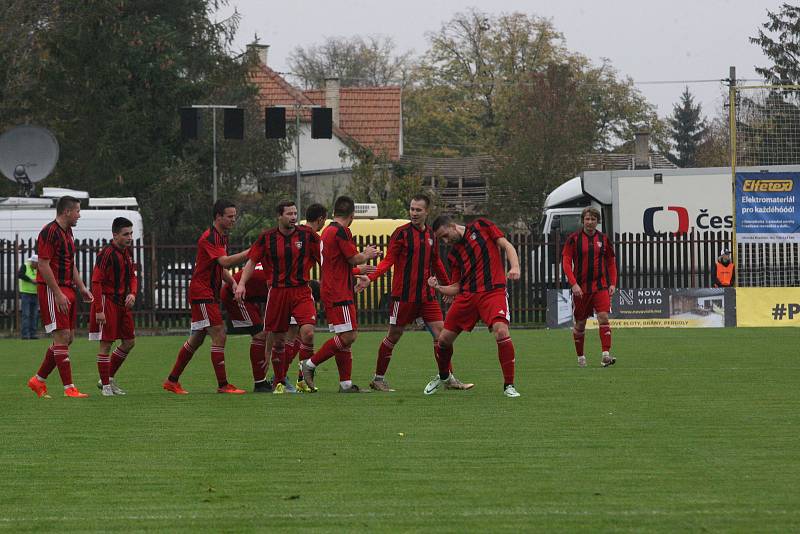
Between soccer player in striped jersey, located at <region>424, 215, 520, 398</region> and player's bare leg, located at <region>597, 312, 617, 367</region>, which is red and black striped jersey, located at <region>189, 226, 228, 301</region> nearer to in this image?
soccer player in striped jersey, located at <region>424, 215, 520, 398</region>

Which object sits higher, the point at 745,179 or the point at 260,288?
the point at 745,179

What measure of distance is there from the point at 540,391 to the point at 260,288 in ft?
10.4

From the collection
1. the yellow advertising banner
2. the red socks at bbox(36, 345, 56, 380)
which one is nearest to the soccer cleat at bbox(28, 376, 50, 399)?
the red socks at bbox(36, 345, 56, 380)

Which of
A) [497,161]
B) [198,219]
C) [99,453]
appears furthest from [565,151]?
[99,453]

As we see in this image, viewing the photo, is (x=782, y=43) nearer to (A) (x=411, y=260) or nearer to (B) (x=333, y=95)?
(B) (x=333, y=95)

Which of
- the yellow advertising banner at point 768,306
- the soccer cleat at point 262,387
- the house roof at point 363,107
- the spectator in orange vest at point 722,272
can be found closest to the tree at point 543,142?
the house roof at point 363,107

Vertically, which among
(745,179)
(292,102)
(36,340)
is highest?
(292,102)

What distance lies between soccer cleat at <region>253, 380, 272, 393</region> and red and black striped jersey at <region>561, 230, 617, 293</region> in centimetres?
509

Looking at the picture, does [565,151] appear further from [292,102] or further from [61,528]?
[61,528]

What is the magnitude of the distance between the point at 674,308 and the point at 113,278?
17421 mm

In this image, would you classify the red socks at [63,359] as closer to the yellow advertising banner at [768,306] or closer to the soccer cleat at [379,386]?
the soccer cleat at [379,386]

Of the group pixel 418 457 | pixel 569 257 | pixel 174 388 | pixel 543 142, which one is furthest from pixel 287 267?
pixel 543 142

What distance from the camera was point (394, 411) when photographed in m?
11.9

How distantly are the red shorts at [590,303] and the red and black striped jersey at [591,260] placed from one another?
7cm
